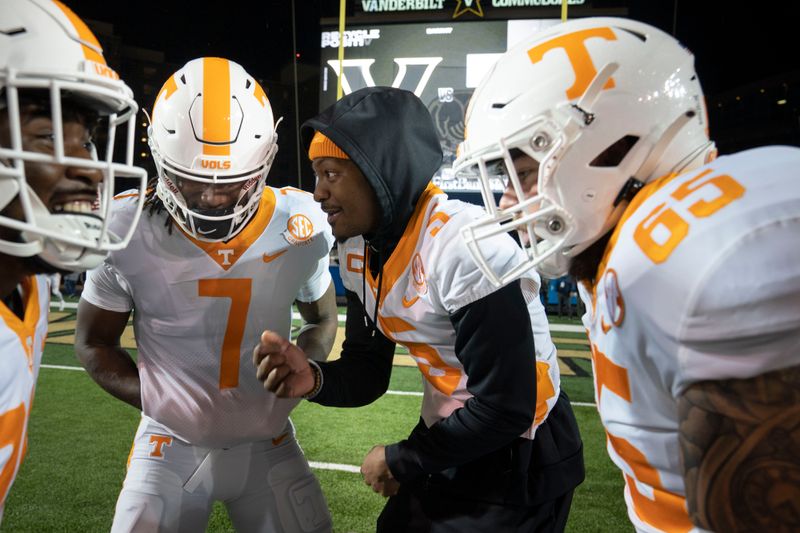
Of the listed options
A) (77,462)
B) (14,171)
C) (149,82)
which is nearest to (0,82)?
(14,171)

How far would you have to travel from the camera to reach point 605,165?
135cm

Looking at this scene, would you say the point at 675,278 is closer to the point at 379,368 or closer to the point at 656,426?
the point at 656,426

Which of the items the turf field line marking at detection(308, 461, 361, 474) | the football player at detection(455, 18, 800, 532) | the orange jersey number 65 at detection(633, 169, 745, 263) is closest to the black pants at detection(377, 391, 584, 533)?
the football player at detection(455, 18, 800, 532)

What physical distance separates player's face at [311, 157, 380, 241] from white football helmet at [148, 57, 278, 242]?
0.27 metres

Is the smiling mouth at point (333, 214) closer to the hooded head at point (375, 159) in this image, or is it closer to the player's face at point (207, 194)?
the hooded head at point (375, 159)

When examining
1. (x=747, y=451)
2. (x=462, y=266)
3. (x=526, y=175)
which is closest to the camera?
(x=747, y=451)

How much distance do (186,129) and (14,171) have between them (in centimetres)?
101

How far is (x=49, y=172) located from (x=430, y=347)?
1.05 metres

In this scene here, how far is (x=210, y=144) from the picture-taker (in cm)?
209

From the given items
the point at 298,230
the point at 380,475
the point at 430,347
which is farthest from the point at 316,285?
the point at 380,475

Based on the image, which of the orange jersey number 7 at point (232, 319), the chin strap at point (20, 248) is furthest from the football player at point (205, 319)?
the chin strap at point (20, 248)

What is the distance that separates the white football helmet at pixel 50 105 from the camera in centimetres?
117

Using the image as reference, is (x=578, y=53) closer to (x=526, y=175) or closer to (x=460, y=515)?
(x=526, y=175)

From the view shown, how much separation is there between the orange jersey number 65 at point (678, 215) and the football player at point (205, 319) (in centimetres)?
136
